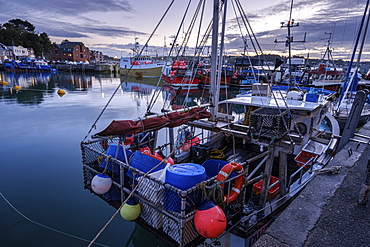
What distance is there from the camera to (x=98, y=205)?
8539 mm

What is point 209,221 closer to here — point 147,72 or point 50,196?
point 50,196

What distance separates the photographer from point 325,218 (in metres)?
3.56

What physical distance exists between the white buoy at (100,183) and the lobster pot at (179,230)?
5.11 ft

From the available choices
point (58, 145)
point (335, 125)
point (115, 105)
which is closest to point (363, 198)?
point (335, 125)

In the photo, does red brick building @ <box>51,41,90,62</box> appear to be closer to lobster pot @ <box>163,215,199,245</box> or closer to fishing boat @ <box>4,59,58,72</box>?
fishing boat @ <box>4,59,58,72</box>

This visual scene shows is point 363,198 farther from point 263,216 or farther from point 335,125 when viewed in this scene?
point 335,125

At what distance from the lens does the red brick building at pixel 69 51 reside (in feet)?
355

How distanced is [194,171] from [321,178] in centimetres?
322

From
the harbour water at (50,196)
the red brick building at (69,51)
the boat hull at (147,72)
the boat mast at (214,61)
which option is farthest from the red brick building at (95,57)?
the boat mast at (214,61)

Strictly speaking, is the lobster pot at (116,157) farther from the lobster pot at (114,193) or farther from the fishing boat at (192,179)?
the lobster pot at (114,193)

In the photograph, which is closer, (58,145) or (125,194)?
(125,194)

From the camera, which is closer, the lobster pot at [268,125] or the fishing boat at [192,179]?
the fishing boat at [192,179]

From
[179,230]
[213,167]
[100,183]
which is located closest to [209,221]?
[179,230]

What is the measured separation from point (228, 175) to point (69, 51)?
126m
